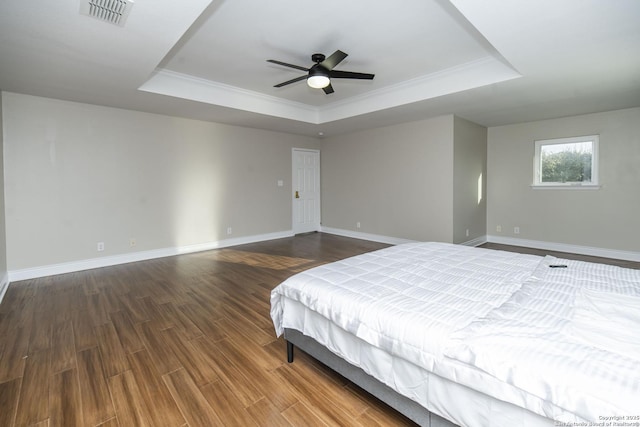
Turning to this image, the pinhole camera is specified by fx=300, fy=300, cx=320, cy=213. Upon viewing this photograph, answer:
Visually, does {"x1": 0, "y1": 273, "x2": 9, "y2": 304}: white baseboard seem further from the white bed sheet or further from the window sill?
the window sill

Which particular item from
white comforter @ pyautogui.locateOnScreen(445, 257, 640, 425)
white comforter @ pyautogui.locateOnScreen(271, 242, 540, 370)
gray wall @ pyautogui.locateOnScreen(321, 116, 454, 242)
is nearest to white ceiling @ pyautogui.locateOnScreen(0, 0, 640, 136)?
gray wall @ pyautogui.locateOnScreen(321, 116, 454, 242)

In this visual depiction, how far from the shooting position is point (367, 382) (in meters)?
1.61

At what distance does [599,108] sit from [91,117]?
7.90 metres

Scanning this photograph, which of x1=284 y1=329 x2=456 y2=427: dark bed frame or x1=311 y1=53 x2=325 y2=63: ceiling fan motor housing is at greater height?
x1=311 y1=53 x2=325 y2=63: ceiling fan motor housing

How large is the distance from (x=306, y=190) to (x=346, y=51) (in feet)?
14.1

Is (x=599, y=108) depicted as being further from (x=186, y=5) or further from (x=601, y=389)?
(x=186, y=5)

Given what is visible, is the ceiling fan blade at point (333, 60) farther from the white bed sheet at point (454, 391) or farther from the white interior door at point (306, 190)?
the white interior door at point (306, 190)

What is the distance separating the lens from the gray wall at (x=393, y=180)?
5430 millimetres

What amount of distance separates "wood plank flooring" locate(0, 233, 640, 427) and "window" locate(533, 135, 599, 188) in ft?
17.8

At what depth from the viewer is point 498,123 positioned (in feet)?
19.4

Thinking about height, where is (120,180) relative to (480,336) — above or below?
above

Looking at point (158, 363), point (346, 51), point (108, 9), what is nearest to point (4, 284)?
point (158, 363)

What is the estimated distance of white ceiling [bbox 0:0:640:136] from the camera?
2375 mm

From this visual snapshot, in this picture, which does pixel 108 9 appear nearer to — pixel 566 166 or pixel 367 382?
pixel 367 382
